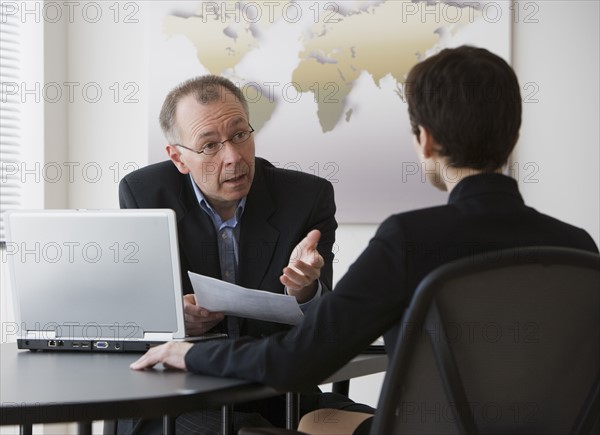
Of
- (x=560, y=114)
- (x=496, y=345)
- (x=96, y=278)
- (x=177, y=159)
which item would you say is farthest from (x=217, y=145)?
(x=560, y=114)

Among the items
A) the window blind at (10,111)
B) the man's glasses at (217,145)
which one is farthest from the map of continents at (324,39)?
the man's glasses at (217,145)

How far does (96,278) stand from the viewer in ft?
6.17

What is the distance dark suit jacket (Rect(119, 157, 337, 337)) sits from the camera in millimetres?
2373

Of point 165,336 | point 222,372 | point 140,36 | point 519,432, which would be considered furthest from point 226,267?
point 140,36

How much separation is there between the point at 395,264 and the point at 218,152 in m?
1.23

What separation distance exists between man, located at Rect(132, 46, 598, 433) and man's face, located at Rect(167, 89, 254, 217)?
0.98 metres

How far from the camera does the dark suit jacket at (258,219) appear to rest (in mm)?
2373

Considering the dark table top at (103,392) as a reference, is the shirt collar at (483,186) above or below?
above

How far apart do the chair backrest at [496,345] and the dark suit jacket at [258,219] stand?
0.99 meters

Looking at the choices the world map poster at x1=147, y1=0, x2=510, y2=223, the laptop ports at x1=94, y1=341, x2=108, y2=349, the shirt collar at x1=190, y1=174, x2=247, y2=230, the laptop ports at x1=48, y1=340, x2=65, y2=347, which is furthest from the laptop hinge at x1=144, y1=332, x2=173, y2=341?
the world map poster at x1=147, y1=0, x2=510, y2=223

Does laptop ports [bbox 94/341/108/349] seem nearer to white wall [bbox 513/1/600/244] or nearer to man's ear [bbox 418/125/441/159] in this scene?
man's ear [bbox 418/125/441/159]

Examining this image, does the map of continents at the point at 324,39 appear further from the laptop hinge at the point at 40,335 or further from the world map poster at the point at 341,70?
the laptop hinge at the point at 40,335

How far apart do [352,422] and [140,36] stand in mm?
2573

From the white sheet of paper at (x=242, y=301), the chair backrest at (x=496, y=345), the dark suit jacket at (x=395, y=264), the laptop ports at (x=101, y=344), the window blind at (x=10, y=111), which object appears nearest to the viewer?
the chair backrest at (x=496, y=345)
